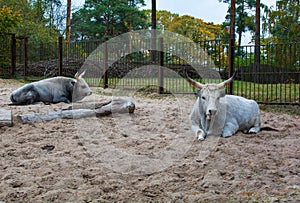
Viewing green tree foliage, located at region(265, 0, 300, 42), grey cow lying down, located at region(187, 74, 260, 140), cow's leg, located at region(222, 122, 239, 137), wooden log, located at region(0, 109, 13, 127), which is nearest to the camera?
grey cow lying down, located at region(187, 74, 260, 140)

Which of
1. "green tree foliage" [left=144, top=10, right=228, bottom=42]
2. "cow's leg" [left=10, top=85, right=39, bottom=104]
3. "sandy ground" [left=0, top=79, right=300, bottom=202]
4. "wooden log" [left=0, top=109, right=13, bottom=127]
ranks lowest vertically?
"sandy ground" [left=0, top=79, right=300, bottom=202]

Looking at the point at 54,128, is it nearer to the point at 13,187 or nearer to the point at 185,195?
the point at 13,187

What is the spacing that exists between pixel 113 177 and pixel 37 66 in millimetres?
13445

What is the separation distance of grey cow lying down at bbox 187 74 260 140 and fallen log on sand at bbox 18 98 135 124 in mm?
1874

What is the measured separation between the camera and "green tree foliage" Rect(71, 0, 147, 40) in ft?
105

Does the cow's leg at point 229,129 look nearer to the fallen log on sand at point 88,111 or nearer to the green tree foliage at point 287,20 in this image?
the fallen log on sand at point 88,111

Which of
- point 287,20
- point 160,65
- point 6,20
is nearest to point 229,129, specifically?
point 160,65

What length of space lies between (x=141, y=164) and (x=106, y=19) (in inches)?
1186

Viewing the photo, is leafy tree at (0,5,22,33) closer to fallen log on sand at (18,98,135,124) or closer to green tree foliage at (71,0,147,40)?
fallen log on sand at (18,98,135,124)

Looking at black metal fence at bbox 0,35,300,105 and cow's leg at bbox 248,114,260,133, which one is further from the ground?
black metal fence at bbox 0,35,300,105

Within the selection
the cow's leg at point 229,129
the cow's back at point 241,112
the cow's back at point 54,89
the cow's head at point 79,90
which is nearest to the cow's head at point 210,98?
the cow's leg at point 229,129

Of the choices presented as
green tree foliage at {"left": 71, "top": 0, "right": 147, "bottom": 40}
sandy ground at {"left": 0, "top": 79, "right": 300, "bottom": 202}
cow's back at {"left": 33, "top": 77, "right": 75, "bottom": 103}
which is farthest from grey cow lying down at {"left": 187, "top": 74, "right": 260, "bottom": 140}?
green tree foliage at {"left": 71, "top": 0, "right": 147, "bottom": 40}

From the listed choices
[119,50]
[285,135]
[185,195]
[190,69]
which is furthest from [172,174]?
[119,50]

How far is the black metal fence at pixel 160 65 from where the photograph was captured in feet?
33.4
